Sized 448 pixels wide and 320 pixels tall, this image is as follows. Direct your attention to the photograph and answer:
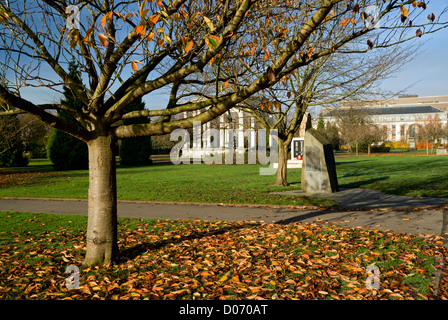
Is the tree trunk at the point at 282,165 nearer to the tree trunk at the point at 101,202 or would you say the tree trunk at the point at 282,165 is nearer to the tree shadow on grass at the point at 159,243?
the tree shadow on grass at the point at 159,243

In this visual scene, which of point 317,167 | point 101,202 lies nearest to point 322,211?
point 317,167

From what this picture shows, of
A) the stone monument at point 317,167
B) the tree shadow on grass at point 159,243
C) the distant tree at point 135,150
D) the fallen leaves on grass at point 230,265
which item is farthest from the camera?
the distant tree at point 135,150

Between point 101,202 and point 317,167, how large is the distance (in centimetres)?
958

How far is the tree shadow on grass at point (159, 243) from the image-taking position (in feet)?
17.9

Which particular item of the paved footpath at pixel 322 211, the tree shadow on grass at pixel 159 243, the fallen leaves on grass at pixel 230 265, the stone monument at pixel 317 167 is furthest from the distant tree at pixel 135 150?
the tree shadow on grass at pixel 159 243

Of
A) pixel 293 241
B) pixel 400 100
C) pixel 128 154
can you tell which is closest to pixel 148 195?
pixel 293 241

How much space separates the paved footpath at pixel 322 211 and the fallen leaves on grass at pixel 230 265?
1057 millimetres

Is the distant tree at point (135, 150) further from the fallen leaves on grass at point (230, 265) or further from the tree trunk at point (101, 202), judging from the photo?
the tree trunk at point (101, 202)

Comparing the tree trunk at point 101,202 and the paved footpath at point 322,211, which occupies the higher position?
the tree trunk at point 101,202

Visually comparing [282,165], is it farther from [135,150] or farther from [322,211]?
[135,150]

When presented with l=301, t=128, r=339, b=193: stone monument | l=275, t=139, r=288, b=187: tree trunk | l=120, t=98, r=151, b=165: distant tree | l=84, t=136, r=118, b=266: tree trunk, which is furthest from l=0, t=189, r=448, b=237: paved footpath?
l=120, t=98, r=151, b=165: distant tree

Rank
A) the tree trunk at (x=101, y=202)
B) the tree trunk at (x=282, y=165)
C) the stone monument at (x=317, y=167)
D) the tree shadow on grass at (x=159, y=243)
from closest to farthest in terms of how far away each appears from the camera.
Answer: the tree trunk at (x=101, y=202)
the tree shadow on grass at (x=159, y=243)
the stone monument at (x=317, y=167)
the tree trunk at (x=282, y=165)

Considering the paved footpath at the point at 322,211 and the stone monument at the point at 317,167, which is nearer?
the paved footpath at the point at 322,211

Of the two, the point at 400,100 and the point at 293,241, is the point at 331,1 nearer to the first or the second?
the point at 293,241
